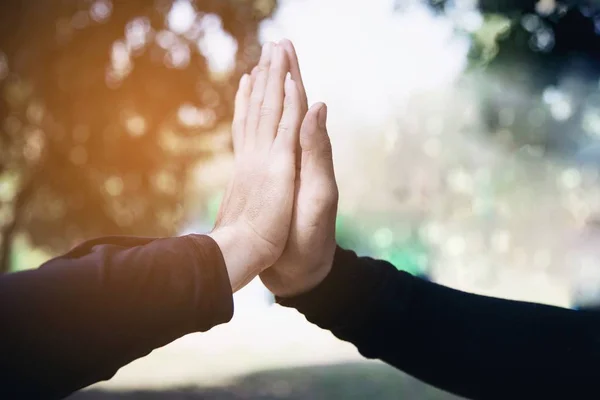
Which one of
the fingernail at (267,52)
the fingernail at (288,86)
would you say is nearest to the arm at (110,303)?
the fingernail at (288,86)

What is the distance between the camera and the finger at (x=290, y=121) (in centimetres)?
115

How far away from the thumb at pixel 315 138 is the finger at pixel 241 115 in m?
0.18

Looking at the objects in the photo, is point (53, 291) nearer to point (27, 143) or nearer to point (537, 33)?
point (537, 33)

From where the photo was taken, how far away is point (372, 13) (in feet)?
17.7

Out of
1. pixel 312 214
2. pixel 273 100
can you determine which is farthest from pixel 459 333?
pixel 273 100

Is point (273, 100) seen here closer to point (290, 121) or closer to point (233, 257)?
point (290, 121)

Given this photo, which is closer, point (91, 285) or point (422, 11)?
point (91, 285)

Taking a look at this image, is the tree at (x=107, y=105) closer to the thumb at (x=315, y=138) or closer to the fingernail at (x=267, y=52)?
the fingernail at (x=267, y=52)

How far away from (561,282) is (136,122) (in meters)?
5.18

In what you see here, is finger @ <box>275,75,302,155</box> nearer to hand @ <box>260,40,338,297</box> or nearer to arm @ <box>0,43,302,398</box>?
hand @ <box>260,40,338,297</box>

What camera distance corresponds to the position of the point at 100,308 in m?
0.72

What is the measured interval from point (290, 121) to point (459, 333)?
532 millimetres

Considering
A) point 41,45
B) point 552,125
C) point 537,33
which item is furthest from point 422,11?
point 41,45

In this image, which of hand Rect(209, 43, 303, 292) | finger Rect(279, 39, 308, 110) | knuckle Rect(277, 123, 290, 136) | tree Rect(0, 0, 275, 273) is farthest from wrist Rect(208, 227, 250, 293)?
tree Rect(0, 0, 275, 273)
